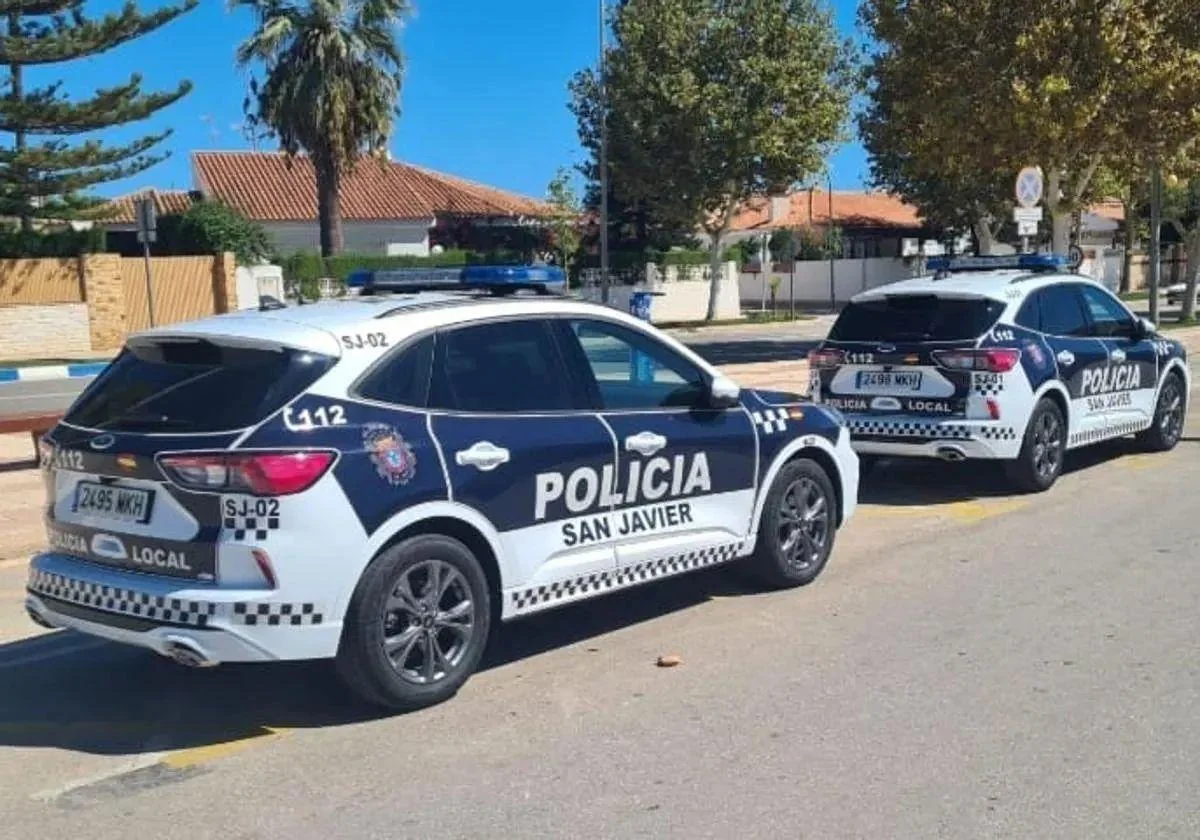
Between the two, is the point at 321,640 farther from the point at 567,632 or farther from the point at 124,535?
the point at 567,632

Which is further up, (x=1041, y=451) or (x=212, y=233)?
→ (x=212, y=233)

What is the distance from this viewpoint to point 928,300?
978 centimetres

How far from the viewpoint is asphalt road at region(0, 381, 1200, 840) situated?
167 inches

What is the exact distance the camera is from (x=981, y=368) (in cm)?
936

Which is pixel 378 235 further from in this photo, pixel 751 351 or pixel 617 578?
pixel 617 578

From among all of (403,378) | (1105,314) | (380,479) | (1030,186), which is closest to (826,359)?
(1105,314)

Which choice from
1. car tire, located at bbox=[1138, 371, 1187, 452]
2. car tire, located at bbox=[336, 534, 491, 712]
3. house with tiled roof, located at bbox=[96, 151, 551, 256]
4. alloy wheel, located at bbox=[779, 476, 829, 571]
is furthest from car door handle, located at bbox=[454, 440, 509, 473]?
house with tiled roof, located at bbox=[96, 151, 551, 256]

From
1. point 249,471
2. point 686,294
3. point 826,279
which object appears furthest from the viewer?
point 826,279

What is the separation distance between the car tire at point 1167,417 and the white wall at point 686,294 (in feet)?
105

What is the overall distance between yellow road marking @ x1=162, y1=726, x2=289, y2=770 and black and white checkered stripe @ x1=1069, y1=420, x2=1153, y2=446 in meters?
7.28

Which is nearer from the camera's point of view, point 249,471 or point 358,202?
point 249,471

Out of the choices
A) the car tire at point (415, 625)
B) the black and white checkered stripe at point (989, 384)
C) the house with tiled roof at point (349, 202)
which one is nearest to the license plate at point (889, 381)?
the black and white checkered stripe at point (989, 384)

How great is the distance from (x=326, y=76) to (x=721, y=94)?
Result: 37.0ft

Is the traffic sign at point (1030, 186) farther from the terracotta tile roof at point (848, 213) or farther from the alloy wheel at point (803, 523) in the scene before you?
the terracotta tile roof at point (848, 213)
